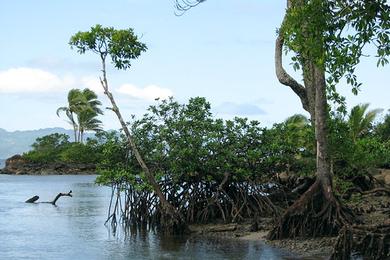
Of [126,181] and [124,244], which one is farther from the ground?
[126,181]

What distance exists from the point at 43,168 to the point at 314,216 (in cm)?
6783

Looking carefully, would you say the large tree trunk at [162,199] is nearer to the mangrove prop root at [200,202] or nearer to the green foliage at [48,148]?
the mangrove prop root at [200,202]

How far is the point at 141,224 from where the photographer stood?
20.4 m

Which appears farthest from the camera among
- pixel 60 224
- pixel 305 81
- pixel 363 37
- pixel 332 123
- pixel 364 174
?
pixel 60 224

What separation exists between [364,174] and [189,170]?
6.51 m

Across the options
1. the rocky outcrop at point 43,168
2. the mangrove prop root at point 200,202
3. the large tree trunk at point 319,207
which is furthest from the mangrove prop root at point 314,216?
the rocky outcrop at point 43,168

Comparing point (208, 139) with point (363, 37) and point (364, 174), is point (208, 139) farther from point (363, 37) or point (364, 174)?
point (363, 37)

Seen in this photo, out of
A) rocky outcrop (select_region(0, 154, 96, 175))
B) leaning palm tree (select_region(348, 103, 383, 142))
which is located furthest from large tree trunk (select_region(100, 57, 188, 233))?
rocky outcrop (select_region(0, 154, 96, 175))

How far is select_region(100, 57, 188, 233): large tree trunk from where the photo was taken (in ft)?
61.6

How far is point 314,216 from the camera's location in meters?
16.2

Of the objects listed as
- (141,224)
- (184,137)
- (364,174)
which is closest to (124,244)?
(141,224)

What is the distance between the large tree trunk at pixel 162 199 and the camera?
739 inches

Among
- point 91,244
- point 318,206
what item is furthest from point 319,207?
point 91,244

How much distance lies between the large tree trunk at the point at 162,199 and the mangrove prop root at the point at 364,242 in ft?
21.2
